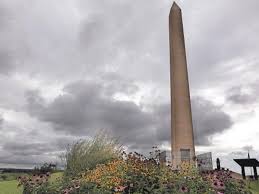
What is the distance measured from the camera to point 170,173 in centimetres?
841

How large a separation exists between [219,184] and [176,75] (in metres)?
15.2

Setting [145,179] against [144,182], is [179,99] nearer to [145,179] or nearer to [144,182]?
[145,179]

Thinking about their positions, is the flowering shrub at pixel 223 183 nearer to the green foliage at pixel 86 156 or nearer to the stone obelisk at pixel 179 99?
the green foliage at pixel 86 156

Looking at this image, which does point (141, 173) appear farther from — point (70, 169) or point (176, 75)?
point (176, 75)

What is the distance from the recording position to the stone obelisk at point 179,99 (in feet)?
71.6

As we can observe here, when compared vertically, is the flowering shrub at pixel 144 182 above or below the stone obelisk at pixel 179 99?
below

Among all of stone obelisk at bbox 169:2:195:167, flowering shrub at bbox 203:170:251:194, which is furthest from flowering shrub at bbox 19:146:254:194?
stone obelisk at bbox 169:2:195:167

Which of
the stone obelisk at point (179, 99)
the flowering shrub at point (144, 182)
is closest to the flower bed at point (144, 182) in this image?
the flowering shrub at point (144, 182)

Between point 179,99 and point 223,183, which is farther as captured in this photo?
point 179,99

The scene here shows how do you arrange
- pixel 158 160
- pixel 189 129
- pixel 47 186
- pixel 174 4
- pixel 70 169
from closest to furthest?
pixel 47 186 < pixel 158 160 < pixel 70 169 < pixel 189 129 < pixel 174 4

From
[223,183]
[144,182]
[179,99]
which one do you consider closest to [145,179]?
[144,182]

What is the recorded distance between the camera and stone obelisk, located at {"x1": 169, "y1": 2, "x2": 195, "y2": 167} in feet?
71.6

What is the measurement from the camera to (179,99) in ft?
72.3

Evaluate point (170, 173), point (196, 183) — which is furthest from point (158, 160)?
point (196, 183)
